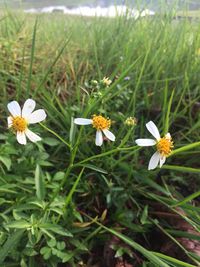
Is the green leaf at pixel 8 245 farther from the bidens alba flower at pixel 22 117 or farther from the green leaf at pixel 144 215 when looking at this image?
the green leaf at pixel 144 215

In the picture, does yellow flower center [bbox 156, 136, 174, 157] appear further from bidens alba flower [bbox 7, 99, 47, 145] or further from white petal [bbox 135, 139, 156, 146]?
bidens alba flower [bbox 7, 99, 47, 145]

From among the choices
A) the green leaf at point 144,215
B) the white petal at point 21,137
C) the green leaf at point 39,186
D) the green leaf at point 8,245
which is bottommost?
the green leaf at point 144,215

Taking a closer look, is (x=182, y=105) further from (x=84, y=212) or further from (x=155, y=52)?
(x=84, y=212)

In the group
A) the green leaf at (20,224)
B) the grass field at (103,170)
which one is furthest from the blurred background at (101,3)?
the green leaf at (20,224)

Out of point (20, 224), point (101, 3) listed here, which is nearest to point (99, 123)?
point (20, 224)

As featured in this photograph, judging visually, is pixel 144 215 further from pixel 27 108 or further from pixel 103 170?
pixel 27 108

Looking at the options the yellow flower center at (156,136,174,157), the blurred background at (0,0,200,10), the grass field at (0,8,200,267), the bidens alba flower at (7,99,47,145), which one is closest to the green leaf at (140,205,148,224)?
the grass field at (0,8,200,267)

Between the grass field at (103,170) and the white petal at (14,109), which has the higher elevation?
the white petal at (14,109)

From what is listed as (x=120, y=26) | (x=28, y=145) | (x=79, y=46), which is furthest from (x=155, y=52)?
(x=28, y=145)
